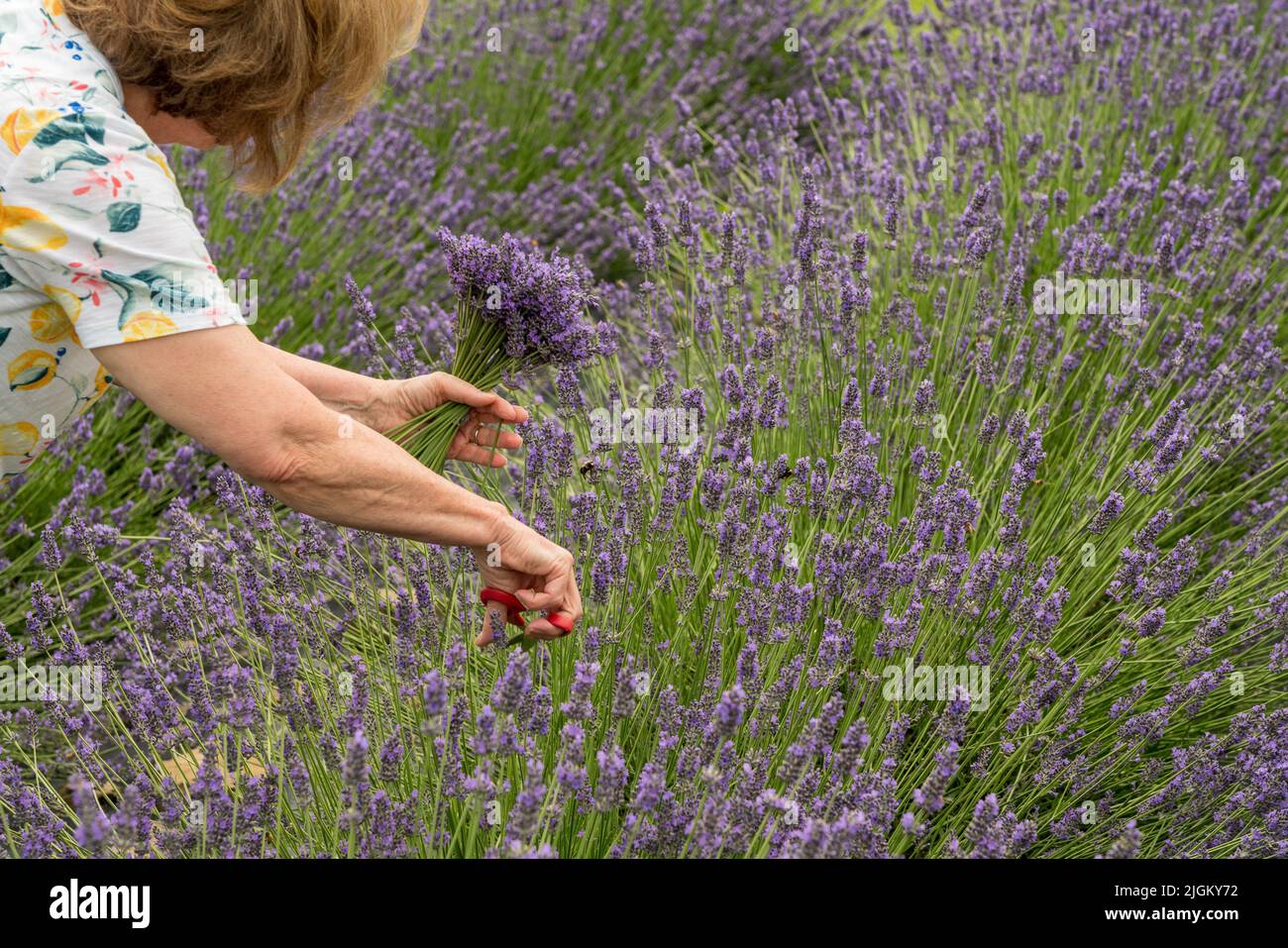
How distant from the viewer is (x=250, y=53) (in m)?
1.70

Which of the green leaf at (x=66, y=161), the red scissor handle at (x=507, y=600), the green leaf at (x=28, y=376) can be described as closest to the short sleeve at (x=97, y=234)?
the green leaf at (x=66, y=161)

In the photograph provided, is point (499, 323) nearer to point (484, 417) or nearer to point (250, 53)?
point (484, 417)

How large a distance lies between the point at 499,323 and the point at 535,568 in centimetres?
49

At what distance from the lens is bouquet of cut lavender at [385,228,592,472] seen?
204cm

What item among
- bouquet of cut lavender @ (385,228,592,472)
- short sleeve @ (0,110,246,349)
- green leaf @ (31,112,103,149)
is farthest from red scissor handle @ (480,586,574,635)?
green leaf @ (31,112,103,149)

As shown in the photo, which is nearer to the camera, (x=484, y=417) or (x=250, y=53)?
(x=250, y=53)

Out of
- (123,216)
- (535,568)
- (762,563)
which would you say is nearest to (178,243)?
(123,216)

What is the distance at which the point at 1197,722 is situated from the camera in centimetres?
242

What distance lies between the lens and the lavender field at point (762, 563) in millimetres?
1756

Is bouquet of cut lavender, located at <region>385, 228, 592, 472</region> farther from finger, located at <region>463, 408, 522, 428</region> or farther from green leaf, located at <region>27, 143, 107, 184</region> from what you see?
green leaf, located at <region>27, 143, 107, 184</region>

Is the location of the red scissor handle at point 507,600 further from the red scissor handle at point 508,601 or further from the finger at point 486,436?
the finger at point 486,436

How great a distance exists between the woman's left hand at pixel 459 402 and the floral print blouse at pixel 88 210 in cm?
56

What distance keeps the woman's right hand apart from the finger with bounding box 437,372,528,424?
32cm

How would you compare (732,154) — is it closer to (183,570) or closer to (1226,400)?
(1226,400)
